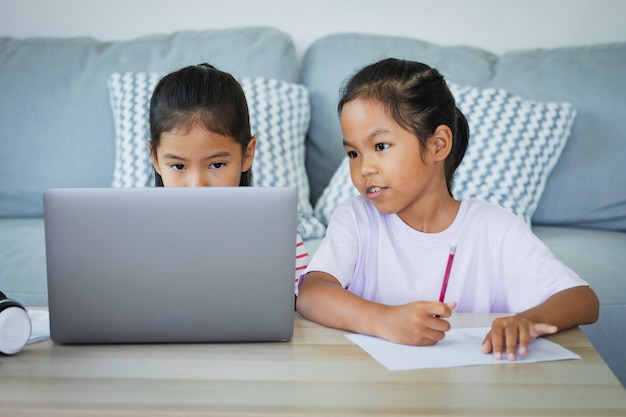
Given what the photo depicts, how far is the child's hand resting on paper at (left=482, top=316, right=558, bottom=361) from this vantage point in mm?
992

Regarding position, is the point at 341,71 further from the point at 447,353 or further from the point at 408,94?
the point at 447,353

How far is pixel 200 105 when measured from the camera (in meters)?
1.57

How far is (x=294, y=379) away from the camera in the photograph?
89cm

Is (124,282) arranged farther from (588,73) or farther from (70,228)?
(588,73)

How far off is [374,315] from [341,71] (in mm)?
1562

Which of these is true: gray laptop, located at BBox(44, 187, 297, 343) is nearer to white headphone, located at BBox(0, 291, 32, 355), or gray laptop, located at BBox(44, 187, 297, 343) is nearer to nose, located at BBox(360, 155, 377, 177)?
white headphone, located at BBox(0, 291, 32, 355)

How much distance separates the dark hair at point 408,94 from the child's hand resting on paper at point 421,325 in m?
0.48

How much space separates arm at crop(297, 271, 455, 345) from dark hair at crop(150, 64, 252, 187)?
0.47 m

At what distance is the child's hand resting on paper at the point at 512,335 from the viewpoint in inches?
39.0

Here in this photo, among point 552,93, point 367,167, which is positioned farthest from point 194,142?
point 552,93

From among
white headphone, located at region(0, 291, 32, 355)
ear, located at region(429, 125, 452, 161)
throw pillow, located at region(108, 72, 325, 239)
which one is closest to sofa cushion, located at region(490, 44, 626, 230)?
throw pillow, located at region(108, 72, 325, 239)

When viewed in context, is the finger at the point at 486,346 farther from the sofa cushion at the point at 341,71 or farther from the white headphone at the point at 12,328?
the sofa cushion at the point at 341,71

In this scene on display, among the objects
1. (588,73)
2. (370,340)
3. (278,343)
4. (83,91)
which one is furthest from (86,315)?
(588,73)

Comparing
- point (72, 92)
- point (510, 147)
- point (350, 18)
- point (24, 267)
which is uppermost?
point (350, 18)
